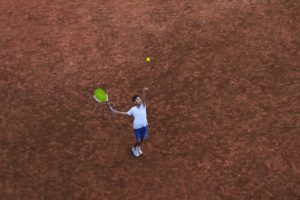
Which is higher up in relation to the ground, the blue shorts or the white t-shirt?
the white t-shirt

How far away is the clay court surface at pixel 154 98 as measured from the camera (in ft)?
30.1

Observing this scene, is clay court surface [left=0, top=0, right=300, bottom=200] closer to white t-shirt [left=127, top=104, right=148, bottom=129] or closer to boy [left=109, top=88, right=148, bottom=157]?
boy [left=109, top=88, right=148, bottom=157]

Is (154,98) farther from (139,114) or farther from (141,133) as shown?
(139,114)

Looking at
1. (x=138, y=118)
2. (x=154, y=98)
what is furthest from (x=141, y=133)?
(x=154, y=98)

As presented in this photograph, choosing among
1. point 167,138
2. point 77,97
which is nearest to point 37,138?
point 77,97

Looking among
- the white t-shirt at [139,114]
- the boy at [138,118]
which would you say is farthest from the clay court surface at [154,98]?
the white t-shirt at [139,114]

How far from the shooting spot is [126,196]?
8.87 m

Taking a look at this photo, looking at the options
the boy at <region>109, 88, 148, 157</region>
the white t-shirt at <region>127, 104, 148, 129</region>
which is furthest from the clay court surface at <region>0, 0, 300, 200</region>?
the white t-shirt at <region>127, 104, 148, 129</region>

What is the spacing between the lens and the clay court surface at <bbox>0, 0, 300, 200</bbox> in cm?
916

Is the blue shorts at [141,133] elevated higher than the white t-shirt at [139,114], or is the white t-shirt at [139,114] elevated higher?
the white t-shirt at [139,114]

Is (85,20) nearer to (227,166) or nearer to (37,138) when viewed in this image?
(37,138)

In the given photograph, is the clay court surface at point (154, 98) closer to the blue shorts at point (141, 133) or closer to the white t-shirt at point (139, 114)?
the blue shorts at point (141, 133)

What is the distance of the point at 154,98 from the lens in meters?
11.2

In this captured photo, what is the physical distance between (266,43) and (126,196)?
23.8ft
